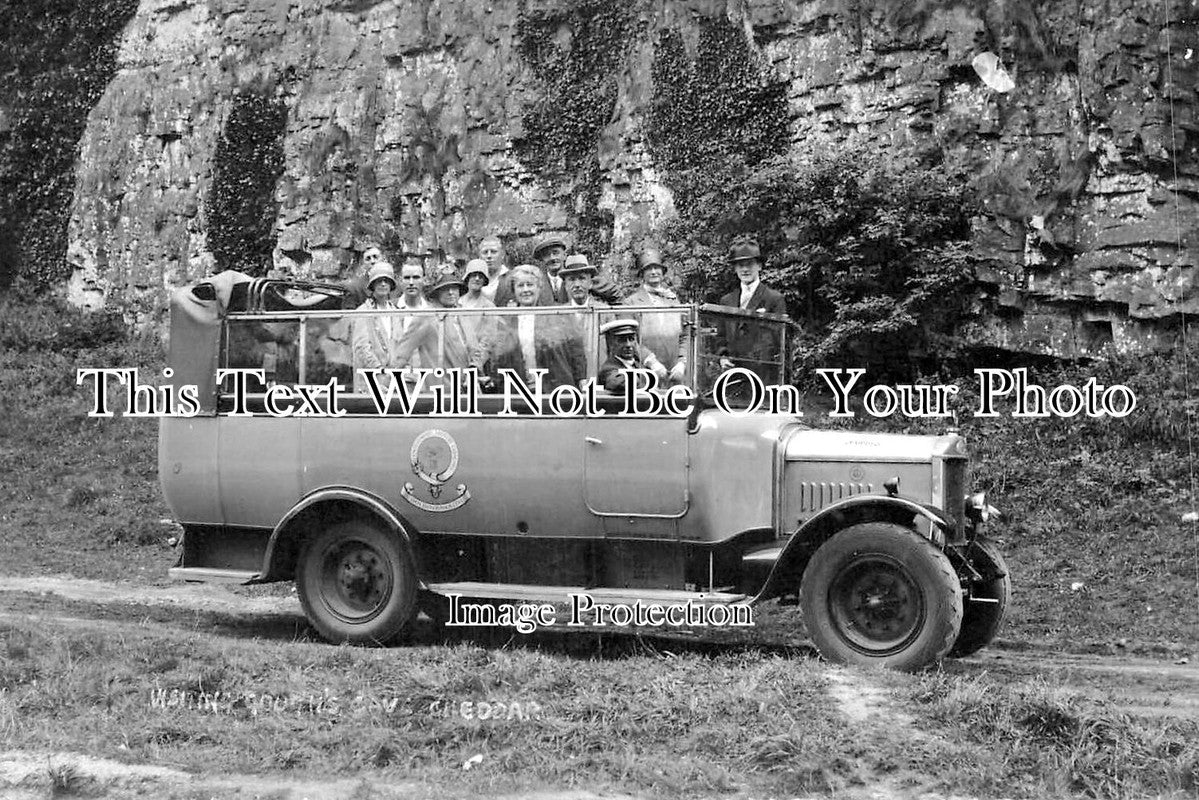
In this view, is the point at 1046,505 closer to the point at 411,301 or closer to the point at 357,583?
the point at 411,301

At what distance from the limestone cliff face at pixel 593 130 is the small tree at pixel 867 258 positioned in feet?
1.60

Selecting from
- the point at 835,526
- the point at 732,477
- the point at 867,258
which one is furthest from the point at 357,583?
the point at 867,258

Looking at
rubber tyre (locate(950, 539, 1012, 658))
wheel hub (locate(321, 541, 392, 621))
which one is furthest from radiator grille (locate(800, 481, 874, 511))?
wheel hub (locate(321, 541, 392, 621))

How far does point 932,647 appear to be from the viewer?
7.62 m

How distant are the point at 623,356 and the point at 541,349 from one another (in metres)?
0.61

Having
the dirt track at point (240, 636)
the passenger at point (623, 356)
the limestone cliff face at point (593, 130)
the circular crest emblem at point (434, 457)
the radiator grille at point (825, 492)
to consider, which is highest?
the limestone cliff face at point (593, 130)

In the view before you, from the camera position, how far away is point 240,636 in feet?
32.1

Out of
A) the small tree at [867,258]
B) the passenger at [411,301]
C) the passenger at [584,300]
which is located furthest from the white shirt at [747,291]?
the small tree at [867,258]

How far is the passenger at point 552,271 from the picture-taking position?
9.72 metres

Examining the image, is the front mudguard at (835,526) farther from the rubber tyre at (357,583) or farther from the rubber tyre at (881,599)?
the rubber tyre at (357,583)

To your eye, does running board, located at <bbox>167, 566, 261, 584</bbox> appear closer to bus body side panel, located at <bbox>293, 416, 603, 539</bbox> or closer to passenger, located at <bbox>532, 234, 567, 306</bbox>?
bus body side panel, located at <bbox>293, 416, 603, 539</bbox>

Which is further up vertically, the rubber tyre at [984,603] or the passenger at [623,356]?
the passenger at [623,356]

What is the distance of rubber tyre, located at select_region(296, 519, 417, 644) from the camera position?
9.16 m

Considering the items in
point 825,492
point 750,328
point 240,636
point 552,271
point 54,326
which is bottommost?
point 240,636
